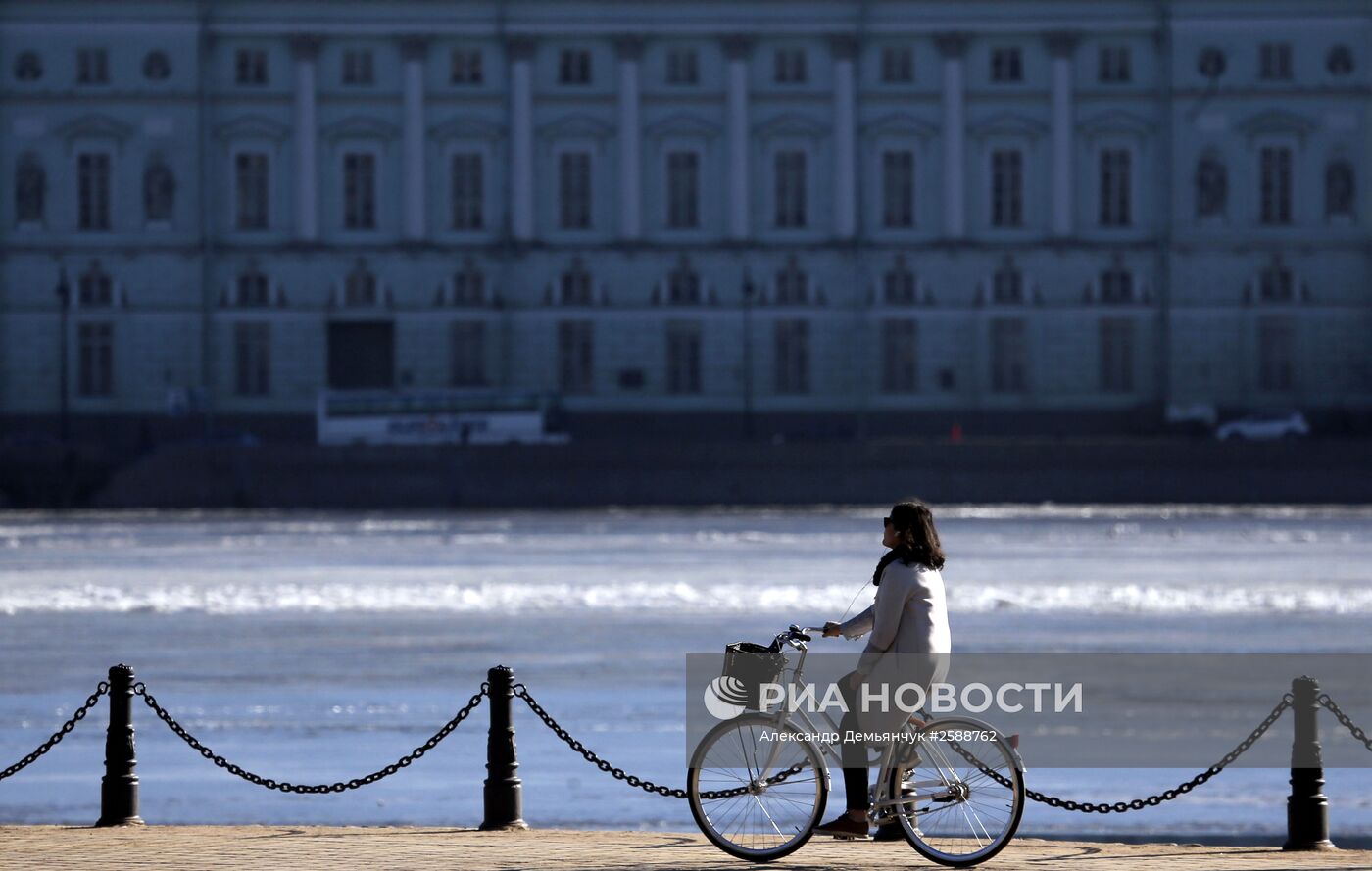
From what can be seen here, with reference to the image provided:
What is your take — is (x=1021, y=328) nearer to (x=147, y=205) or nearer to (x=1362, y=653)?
(x=147, y=205)

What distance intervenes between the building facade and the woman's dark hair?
63.4 m

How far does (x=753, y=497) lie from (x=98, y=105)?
25.2 meters

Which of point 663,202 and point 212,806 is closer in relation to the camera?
point 212,806

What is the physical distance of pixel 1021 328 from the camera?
75.0 metres

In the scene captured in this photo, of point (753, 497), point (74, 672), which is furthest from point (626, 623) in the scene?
point (753, 497)

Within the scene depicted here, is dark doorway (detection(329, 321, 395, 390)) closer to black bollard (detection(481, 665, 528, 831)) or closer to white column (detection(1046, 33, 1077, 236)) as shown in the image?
white column (detection(1046, 33, 1077, 236))

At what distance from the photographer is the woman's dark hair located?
1126 centimetres

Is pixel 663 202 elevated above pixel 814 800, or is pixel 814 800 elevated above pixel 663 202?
pixel 663 202

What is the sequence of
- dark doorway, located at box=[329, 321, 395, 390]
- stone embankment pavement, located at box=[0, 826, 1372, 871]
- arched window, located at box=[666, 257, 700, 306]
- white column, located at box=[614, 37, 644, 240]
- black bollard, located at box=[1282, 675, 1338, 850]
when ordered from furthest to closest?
dark doorway, located at box=[329, 321, 395, 390] < arched window, located at box=[666, 257, 700, 306] < white column, located at box=[614, 37, 644, 240] < black bollard, located at box=[1282, 675, 1338, 850] < stone embankment pavement, located at box=[0, 826, 1372, 871]

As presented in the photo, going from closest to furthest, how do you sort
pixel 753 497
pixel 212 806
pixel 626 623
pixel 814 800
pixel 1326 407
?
pixel 814 800 → pixel 212 806 → pixel 626 623 → pixel 753 497 → pixel 1326 407

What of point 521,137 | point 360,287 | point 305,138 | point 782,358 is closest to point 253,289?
point 360,287

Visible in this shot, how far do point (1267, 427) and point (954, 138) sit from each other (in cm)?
1354

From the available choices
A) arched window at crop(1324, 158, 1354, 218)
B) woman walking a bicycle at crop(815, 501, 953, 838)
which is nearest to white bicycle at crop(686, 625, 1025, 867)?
woman walking a bicycle at crop(815, 501, 953, 838)

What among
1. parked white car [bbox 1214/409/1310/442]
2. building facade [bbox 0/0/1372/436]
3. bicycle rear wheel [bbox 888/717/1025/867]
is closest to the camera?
bicycle rear wheel [bbox 888/717/1025/867]
